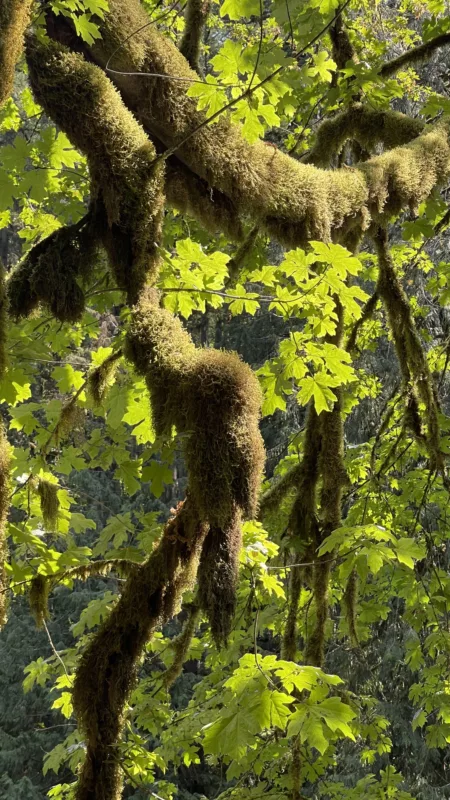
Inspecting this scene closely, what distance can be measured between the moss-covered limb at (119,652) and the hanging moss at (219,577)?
102 mm

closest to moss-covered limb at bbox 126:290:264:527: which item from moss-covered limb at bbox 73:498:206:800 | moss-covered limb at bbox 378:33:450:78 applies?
moss-covered limb at bbox 73:498:206:800

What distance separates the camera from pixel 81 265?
2.05m

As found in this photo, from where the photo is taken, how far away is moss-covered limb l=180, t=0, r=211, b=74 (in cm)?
267

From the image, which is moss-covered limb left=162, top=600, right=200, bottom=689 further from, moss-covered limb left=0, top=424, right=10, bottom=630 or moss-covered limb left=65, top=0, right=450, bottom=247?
moss-covered limb left=65, top=0, right=450, bottom=247

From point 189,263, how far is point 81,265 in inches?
33.6

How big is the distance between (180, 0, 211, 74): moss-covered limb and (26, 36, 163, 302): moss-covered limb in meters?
0.81

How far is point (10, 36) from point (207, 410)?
938mm

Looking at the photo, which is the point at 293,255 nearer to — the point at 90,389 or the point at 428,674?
the point at 90,389

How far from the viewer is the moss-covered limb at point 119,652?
199 centimetres

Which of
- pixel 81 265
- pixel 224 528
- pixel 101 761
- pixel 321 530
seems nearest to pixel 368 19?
pixel 321 530

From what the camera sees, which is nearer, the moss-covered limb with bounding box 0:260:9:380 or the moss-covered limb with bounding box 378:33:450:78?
the moss-covered limb with bounding box 0:260:9:380

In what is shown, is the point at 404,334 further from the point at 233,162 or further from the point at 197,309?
the point at 233,162

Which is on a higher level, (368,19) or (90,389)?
(368,19)

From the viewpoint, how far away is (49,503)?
276cm
